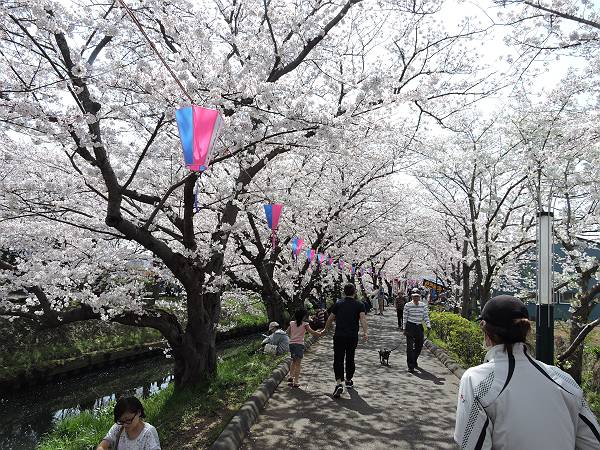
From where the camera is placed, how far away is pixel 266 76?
23.0 feet

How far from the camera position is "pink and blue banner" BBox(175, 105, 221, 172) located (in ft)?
16.6

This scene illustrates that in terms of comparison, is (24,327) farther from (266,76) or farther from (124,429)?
(124,429)

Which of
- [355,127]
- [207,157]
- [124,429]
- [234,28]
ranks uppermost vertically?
[234,28]

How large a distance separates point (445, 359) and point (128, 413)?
30.8 feet

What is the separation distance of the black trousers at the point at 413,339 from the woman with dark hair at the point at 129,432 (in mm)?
7153

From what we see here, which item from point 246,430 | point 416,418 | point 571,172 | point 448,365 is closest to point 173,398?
point 246,430

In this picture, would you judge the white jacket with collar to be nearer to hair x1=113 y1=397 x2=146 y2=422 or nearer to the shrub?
hair x1=113 y1=397 x2=146 y2=422

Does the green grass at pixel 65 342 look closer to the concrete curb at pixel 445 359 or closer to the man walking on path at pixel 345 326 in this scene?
the concrete curb at pixel 445 359

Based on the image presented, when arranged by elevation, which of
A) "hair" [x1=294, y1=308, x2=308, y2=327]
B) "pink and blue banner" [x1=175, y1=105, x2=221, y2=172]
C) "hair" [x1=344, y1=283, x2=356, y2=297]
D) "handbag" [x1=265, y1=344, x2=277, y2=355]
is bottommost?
"handbag" [x1=265, y1=344, x2=277, y2=355]

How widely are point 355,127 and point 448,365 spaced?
5.97 m

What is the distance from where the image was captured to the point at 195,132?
5.12m

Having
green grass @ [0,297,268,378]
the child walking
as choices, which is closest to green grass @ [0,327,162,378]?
green grass @ [0,297,268,378]

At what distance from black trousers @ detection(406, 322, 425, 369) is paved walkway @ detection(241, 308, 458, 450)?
279mm

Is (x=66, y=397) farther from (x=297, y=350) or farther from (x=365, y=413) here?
(x=365, y=413)
